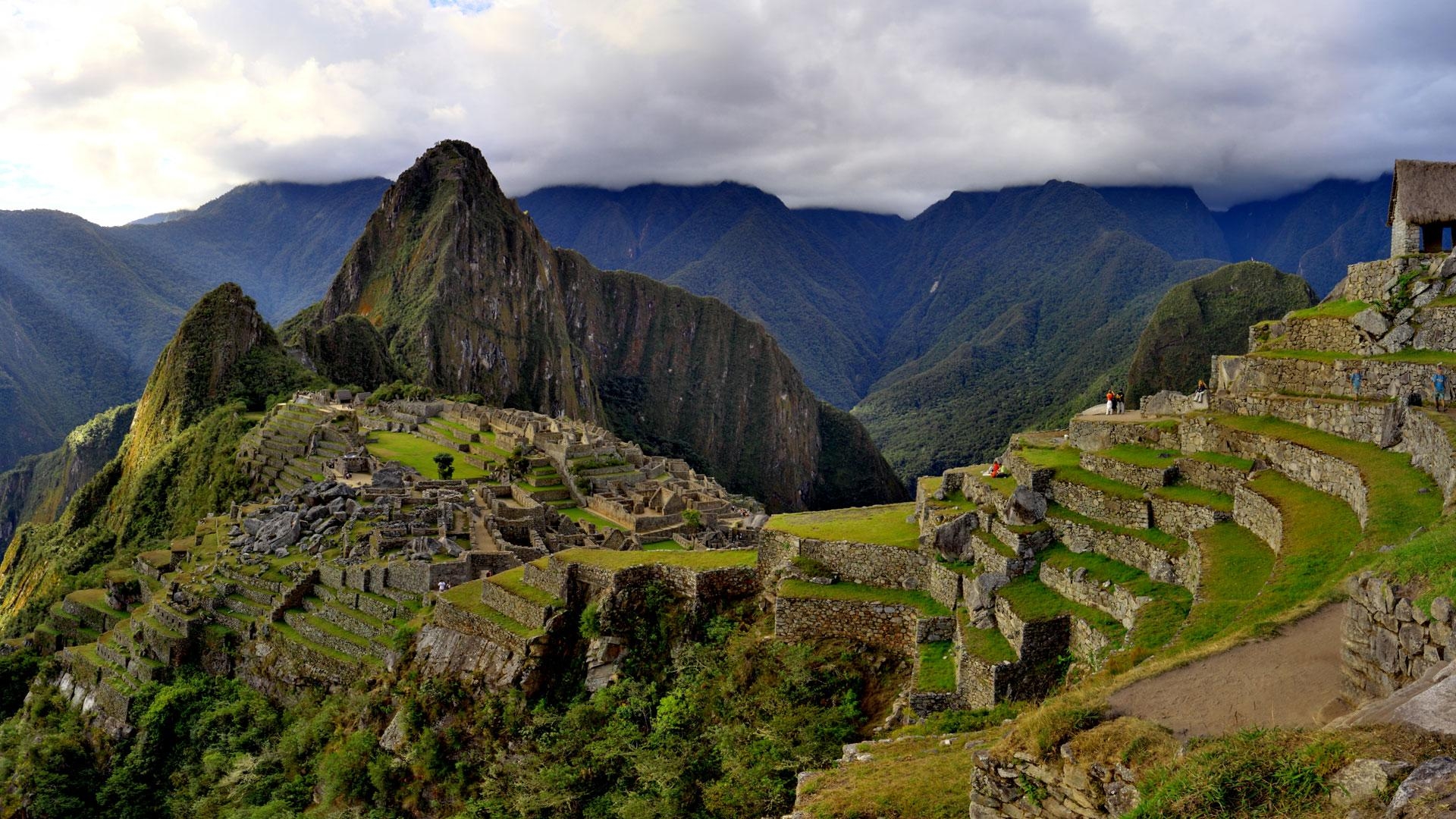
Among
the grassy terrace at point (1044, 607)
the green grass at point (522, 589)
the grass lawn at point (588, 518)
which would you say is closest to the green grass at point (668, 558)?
the green grass at point (522, 589)

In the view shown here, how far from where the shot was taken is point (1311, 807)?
5012 mm

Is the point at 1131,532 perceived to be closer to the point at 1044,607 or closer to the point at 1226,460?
the point at 1044,607

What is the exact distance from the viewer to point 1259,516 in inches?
502

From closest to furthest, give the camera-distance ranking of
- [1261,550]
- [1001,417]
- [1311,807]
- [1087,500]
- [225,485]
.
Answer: [1311,807]
[1261,550]
[1087,500]
[225,485]
[1001,417]

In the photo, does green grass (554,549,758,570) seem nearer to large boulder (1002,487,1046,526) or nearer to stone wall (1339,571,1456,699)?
large boulder (1002,487,1046,526)

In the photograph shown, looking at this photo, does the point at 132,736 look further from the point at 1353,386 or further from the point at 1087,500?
the point at 1353,386

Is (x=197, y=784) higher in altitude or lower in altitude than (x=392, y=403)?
lower

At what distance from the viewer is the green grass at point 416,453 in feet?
170

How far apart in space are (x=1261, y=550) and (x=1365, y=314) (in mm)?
7380

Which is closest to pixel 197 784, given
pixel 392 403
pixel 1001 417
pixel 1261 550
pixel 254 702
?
pixel 254 702

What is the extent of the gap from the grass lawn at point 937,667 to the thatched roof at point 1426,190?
12.7m

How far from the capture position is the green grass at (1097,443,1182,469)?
15517 millimetres

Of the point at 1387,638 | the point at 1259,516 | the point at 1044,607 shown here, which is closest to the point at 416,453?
the point at 1044,607

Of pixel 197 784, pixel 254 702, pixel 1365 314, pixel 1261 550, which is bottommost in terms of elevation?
pixel 197 784
